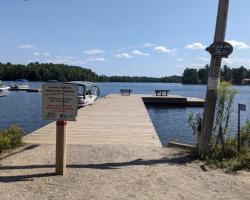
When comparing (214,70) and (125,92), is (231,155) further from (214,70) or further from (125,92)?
(125,92)

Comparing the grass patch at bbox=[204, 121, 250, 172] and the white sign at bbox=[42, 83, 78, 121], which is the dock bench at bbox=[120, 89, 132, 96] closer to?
the grass patch at bbox=[204, 121, 250, 172]

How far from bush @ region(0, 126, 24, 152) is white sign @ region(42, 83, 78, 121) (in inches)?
95.7

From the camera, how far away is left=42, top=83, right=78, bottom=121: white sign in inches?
285

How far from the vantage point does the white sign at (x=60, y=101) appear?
723 centimetres

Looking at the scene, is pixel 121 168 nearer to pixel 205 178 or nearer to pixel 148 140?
pixel 205 178

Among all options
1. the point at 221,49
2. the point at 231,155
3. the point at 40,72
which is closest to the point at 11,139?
the point at 231,155

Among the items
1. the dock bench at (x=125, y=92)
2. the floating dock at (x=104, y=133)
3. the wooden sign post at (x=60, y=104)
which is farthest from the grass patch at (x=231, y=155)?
the dock bench at (x=125, y=92)

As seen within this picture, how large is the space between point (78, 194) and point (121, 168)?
179 centimetres

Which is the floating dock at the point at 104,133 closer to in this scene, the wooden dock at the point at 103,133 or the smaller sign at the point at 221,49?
the wooden dock at the point at 103,133

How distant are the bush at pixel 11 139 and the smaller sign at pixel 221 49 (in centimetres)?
504

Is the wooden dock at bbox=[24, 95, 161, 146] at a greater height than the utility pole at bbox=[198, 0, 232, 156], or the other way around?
the utility pole at bbox=[198, 0, 232, 156]

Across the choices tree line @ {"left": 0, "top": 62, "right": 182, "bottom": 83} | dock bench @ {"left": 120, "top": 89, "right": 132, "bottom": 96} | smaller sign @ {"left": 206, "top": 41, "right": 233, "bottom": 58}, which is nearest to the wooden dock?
smaller sign @ {"left": 206, "top": 41, "right": 233, "bottom": 58}

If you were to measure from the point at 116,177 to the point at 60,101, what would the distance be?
5.48ft

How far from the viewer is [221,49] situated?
27.8ft
